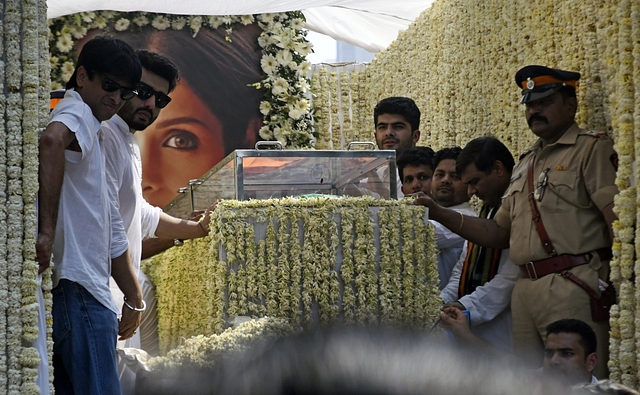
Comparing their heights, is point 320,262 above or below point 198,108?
below

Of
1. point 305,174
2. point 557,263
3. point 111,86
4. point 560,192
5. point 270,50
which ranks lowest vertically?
point 557,263

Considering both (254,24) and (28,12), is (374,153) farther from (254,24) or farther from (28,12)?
(254,24)

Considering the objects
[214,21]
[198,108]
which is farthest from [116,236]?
[214,21]

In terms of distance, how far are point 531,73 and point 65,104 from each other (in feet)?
7.84

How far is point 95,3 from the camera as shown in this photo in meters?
7.05

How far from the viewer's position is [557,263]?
13.0 feet

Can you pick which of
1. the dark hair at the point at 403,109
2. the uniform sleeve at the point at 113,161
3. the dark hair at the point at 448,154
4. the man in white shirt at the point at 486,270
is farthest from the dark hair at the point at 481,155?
the uniform sleeve at the point at 113,161

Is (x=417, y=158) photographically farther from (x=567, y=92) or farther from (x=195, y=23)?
(x=195, y=23)

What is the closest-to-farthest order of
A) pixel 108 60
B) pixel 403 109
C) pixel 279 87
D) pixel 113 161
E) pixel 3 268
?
pixel 3 268 < pixel 108 60 < pixel 113 161 < pixel 403 109 < pixel 279 87

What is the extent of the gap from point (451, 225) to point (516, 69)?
160cm

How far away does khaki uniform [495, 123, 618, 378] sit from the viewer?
3857 millimetres

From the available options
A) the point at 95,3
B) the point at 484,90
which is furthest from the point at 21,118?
the point at 95,3

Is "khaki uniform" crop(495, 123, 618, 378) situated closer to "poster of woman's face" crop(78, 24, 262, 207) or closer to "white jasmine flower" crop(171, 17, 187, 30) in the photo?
"poster of woman's face" crop(78, 24, 262, 207)

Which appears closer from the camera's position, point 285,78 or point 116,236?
point 116,236
